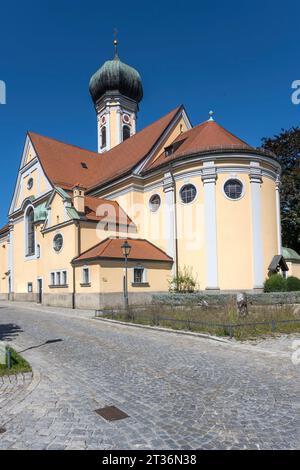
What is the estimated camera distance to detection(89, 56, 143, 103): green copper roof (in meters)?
46.5

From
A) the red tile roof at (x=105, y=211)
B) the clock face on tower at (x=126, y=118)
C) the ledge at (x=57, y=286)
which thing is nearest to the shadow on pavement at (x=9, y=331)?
the ledge at (x=57, y=286)

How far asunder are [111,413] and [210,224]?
70.4 ft

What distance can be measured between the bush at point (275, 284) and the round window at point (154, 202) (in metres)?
10.3

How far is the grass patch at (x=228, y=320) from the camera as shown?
12.3 metres

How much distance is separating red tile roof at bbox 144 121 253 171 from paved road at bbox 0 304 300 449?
60.4 ft

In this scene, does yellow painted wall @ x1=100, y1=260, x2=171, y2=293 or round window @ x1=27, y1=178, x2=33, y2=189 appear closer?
yellow painted wall @ x1=100, y1=260, x2=171, y2=293

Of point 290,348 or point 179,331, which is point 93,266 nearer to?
point 179,331

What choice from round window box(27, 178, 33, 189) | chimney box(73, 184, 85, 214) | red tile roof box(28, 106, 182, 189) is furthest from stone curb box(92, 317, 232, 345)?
round window box(27, 178, 33, 189)

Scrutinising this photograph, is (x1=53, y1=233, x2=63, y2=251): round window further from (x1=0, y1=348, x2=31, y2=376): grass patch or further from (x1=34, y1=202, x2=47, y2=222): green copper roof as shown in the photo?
(x1=0, y1=348, x2=31, y2=376): grass patch

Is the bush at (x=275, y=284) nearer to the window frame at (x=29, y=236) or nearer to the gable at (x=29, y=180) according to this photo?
the gable at (x=29, y=180)

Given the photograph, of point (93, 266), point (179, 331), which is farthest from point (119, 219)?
point (179, 331)

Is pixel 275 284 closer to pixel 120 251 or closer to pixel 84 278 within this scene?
pixel 120 251

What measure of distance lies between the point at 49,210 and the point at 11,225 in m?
14.1

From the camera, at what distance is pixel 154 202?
3086 cm
